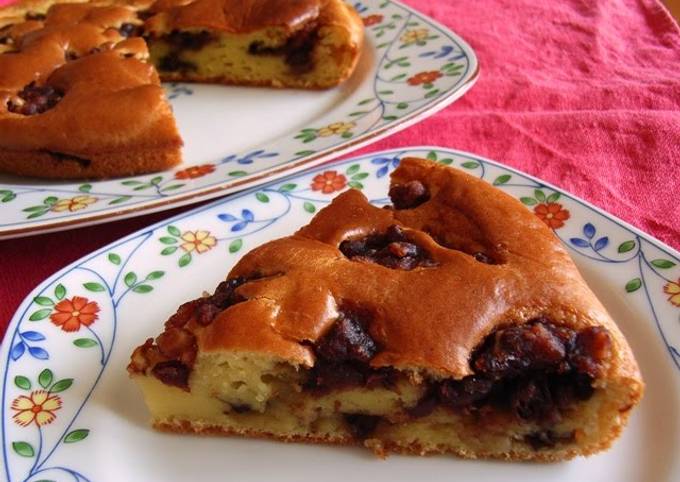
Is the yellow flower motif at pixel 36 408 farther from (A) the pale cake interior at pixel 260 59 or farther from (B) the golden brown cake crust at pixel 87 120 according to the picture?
(A) the pale cake interior at pixel 260 59

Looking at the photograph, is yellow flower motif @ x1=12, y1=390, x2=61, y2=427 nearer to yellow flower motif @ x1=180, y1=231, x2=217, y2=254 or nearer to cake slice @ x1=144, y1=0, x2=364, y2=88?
yellow flower motif @ x1=180, y1=231, x2=217, y2=254

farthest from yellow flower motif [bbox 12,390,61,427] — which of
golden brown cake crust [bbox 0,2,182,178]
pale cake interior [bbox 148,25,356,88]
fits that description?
pale cake interior [bbox 148,25,356,88]

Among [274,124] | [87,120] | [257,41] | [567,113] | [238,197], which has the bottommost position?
[567,113]

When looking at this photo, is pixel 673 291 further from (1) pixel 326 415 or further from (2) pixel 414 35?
(2) pixel 414 35

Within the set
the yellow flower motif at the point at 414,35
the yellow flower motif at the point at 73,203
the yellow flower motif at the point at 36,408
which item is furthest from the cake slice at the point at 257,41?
the yellow flower motif at the point at 36,408

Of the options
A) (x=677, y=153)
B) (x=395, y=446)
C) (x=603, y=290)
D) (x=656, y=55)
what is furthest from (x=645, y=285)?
(x=656, y=55)

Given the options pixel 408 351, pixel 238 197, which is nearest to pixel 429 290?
pixel 408 351
